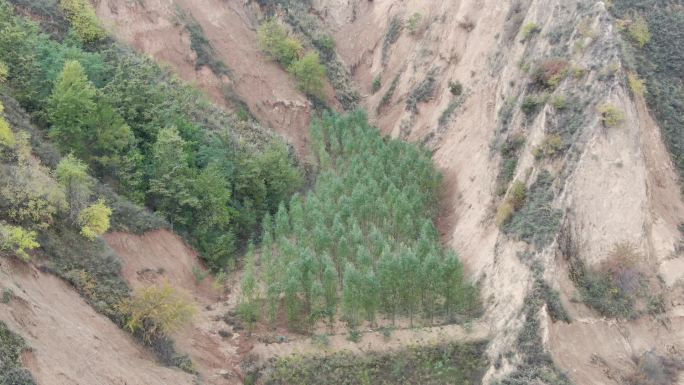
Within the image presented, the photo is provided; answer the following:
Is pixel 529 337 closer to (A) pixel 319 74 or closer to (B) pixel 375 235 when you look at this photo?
(B) pixel 375 235

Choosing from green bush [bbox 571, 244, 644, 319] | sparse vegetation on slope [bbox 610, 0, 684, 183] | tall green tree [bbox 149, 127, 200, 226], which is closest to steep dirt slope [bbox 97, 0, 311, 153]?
tall green tree [bbox 149, 127, 200, 226]

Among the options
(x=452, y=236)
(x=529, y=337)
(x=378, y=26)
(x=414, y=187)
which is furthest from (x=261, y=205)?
(x=378, y=26)

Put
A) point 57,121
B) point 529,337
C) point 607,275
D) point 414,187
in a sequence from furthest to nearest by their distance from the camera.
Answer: point 414,187
point 57,121
point 607,275
point 529,337

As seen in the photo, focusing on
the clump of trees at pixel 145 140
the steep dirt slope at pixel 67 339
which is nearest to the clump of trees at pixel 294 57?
the clump of trees at pixel 145 140

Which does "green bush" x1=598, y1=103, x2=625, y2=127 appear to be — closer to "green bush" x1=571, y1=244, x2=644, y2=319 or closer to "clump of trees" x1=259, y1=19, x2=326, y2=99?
"green bush" x1=571, y1=244, x2=644, y2=319

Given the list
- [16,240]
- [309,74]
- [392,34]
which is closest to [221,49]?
[309,74]

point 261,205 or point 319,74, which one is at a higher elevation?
point 319,74

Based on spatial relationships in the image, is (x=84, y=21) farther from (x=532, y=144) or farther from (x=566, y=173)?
(x=566, y=173)
